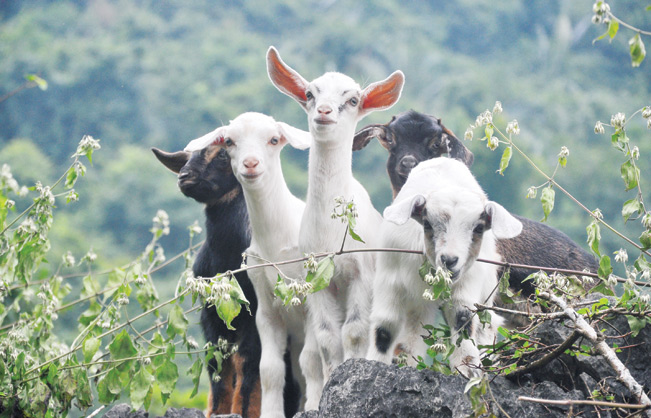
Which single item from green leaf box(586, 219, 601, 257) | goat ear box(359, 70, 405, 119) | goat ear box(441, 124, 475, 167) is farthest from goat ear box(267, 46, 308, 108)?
green leaf box(586, 219, 601, 257)

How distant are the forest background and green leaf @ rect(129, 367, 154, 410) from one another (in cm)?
2217

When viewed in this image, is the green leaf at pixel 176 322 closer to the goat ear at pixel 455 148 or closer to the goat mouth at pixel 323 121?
the goat mouth at pixel 323 121

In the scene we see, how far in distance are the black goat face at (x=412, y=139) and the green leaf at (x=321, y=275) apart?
2050 mm

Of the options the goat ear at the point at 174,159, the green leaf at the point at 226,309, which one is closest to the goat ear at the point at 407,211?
the green leaf at the point at 226,309

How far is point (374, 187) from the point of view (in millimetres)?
33656

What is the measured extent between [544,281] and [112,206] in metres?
34.4

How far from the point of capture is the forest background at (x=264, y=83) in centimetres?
3447

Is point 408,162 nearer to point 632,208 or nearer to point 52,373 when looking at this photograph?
point 632,208

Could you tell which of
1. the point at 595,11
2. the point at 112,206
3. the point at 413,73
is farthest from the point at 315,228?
the point at 413,73

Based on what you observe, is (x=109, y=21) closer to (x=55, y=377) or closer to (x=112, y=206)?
(x=112, y=206)

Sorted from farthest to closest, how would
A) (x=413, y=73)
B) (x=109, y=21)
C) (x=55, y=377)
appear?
(x=109, y=21), (x=413, y=73), (x=55, y=377)

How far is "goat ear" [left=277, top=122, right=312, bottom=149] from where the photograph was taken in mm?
5652

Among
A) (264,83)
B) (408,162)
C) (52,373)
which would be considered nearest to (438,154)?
(408,162)

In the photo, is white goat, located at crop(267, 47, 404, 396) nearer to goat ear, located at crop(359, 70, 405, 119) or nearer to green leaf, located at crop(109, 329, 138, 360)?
goat ear, located at crop(359, 70, 405, 119)
